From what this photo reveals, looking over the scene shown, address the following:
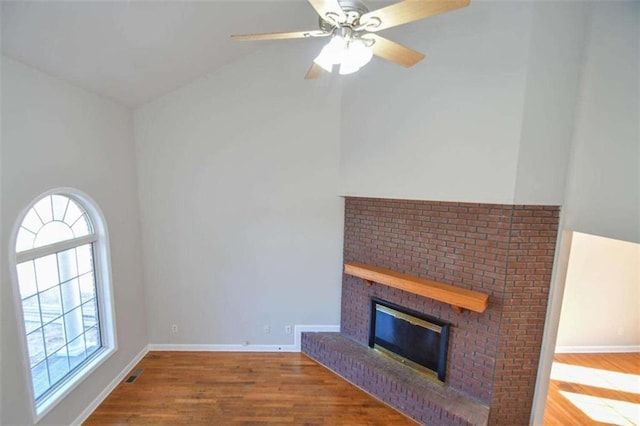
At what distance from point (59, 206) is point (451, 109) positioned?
401 centimetres

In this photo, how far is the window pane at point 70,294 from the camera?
306cm

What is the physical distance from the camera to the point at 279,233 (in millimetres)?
4180

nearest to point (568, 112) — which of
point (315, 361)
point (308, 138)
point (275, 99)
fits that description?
point (308, 138)

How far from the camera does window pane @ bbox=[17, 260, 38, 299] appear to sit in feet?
8.34

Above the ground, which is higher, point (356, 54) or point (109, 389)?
point (356, 54)

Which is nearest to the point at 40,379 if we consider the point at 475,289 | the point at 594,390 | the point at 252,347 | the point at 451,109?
the point at 252,347

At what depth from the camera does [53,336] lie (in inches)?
116

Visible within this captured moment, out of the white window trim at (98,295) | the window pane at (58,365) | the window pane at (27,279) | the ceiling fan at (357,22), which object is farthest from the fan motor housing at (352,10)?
the window pane at (58,365)

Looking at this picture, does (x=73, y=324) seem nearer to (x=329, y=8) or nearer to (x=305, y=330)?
(x=305, y=330)

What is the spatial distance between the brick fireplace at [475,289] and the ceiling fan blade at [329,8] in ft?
7.65

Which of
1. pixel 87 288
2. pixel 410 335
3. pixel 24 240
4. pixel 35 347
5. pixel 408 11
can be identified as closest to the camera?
pixel 408 11

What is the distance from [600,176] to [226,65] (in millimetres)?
4195

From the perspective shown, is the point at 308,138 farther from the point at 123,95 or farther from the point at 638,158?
the point at 638,158

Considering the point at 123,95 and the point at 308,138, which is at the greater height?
the point at 123,95
